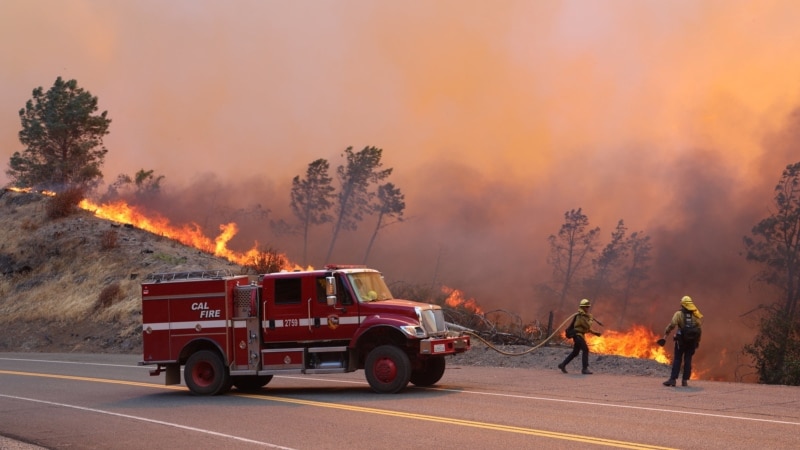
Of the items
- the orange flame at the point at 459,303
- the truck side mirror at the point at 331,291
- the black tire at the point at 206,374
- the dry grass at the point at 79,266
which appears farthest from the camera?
the dry grass at the point at 79,266

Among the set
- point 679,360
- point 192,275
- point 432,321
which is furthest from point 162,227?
point 679,360

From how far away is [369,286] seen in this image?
16.6 metres

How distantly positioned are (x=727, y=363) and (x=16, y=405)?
238 feet

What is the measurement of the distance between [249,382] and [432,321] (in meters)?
4.29

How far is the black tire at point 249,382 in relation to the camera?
1750 centimetres

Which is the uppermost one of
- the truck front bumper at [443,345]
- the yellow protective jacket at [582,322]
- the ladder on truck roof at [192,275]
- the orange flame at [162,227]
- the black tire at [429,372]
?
the orange flame at [162,227]

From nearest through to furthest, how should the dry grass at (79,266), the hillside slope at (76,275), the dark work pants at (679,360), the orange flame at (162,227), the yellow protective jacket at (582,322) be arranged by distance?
the dark work pants at (679,360) → the yellow protective jacket at (582,322) → the hillside slope at (76,275) → the dry grass at (79,266) → the orange flame at (162,227)

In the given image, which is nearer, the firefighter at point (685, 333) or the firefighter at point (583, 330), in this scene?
the firefighter at point (685, 333)

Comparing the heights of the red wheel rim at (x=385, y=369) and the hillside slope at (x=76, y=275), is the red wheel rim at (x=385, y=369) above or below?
below

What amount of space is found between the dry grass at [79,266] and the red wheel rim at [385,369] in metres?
21.1

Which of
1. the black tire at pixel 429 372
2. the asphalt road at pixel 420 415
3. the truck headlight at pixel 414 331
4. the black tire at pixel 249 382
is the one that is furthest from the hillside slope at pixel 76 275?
the truck headlight at pixel 414 331

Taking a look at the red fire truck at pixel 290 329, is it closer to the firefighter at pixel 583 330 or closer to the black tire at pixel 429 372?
the black tire at pixel 429 372

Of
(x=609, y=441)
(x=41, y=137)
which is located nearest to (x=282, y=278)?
(x=609, y=441)

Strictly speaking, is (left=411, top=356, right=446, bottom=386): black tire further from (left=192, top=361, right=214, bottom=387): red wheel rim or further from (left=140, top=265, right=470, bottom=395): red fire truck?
(left=192, top=361, right=214, bottom=387): red wheel rim
